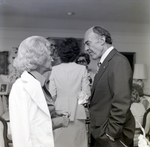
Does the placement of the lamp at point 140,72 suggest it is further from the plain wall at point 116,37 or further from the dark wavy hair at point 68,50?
the dark wavy hair at point 68,50

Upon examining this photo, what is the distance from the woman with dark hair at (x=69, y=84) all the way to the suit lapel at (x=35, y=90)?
14.8 inches

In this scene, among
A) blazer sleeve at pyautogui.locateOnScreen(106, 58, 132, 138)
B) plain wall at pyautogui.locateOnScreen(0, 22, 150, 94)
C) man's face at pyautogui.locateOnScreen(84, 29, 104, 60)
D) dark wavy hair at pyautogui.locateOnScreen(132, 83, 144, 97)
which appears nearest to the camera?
blazer sleeve at pyautogui.locateOnScreen(106, 58, 132, 138)

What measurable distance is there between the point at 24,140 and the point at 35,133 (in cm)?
5

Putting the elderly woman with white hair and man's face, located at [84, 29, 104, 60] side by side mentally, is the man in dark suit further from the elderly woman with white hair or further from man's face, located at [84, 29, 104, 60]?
the elderly woman with white hair

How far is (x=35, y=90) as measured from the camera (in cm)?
80

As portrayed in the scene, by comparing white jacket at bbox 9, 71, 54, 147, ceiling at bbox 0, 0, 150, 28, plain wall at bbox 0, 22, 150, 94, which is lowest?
white jacket at bbox 9, 71, 54, 147

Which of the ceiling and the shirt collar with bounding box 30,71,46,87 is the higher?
the ceiling

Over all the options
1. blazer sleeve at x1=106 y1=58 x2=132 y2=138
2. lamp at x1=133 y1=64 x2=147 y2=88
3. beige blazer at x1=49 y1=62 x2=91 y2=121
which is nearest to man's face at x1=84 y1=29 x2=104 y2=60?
blazer sleeve at x1=106 y1=58 x2=132 y2=138

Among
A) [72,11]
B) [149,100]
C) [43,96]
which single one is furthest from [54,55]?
[149,100]

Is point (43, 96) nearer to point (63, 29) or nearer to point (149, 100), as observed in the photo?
point (63, 29)

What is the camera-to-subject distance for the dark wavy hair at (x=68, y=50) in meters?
1.21

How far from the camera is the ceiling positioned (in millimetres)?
1194

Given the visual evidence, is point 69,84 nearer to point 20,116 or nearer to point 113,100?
point 113,100

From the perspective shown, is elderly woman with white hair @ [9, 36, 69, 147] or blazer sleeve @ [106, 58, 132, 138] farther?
blazer sleeve @ [106, 58, 132, 138]
